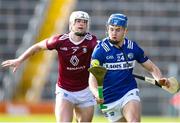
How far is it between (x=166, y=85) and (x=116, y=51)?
0.84 m

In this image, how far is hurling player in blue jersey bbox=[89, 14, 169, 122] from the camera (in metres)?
11.8

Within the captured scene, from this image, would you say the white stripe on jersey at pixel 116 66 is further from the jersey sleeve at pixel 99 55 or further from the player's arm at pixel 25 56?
the player's arm at pixel 25 56

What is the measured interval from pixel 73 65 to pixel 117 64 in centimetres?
113

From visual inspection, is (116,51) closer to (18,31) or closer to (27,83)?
(27,83)

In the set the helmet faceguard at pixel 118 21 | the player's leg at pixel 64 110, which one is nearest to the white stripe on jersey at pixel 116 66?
the helmet faceguard at pixel 118 21

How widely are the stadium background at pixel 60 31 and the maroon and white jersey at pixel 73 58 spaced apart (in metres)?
14.2

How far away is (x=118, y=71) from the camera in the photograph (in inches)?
468

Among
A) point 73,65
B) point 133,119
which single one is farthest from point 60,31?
point 133,119

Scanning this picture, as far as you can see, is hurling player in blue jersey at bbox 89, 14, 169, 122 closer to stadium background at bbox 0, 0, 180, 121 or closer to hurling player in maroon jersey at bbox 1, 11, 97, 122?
hurling player in maroon jersey at bbox 1, 11, 97, 122

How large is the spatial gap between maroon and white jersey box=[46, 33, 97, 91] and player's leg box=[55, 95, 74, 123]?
0.23 metres

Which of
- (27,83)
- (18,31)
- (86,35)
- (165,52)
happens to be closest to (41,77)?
(27,83)

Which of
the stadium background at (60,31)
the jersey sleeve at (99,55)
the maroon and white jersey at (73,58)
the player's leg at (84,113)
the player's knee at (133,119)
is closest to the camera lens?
the player's knee at (133,119)

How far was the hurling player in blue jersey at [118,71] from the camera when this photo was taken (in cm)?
1181

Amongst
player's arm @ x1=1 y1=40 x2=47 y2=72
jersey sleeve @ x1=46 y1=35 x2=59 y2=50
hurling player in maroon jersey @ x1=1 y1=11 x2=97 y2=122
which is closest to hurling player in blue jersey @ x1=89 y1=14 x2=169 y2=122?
hurling player in maroon jersey @ x1=1 y1=11 x2=97 y2=122
